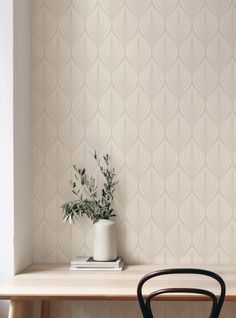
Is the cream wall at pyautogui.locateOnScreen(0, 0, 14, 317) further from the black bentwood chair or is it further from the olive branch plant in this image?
the black bentwood chair

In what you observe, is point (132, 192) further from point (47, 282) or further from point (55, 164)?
point (47, 282)

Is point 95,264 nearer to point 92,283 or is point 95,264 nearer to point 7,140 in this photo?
point 92,283

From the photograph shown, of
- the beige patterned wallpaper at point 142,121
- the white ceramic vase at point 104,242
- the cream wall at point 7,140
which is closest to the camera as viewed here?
the cream wall at point 7,140

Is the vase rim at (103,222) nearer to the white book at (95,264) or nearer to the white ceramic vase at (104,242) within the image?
the white ceramic vase at (104,242)

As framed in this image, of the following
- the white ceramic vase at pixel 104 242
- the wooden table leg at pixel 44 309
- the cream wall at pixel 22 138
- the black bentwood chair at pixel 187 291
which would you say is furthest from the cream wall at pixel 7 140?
the black bentwood chair at pixel 187 291

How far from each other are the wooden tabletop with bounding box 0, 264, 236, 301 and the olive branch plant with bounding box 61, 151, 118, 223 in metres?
0.28

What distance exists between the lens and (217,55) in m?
2.51

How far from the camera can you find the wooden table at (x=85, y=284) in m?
1.94

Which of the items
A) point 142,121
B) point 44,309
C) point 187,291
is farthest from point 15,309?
point 142,121

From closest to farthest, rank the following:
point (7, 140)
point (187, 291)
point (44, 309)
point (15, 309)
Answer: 1. point (187, 291)
2. point (15, 309)
3. point (7, 140)
4. point (44, 309)

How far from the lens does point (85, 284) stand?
2.10 metres

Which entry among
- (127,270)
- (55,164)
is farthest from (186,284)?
(55,164)

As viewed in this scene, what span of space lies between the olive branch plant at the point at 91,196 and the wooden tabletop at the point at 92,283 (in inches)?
11.1

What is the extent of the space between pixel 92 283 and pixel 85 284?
3 cm
